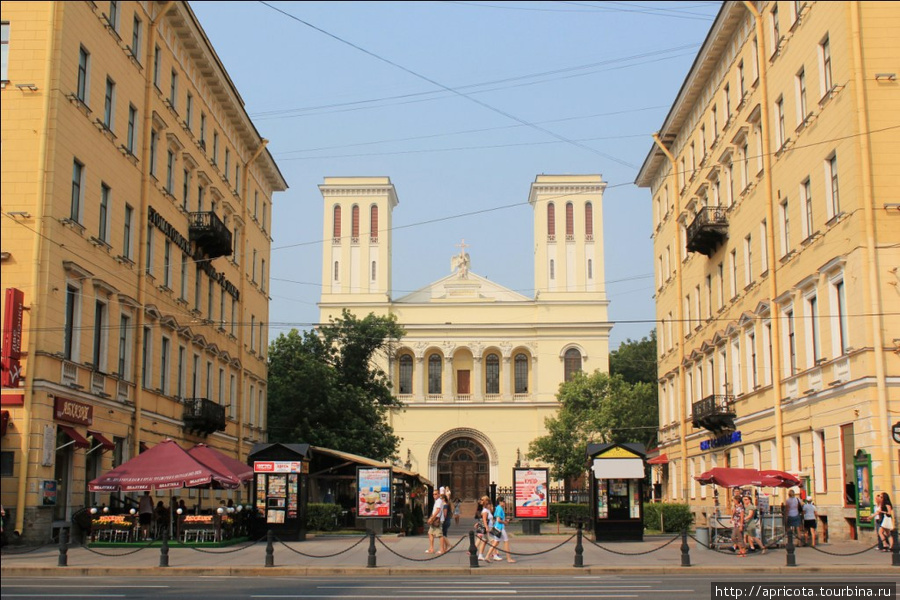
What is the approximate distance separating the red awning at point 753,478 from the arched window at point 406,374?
183 ft

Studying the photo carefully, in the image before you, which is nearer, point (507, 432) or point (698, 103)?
point (698, 103)

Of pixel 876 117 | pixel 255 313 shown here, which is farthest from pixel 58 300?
pixel 255 313

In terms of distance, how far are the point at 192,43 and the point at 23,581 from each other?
26.8 m

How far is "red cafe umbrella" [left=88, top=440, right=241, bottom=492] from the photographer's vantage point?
2745 cm

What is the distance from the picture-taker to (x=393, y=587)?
735 inches

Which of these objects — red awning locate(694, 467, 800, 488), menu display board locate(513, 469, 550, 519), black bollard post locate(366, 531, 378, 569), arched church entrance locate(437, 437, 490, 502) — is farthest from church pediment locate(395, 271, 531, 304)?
black bollard post locate(366, 531, 378, 569)

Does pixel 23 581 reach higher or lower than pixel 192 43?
lower

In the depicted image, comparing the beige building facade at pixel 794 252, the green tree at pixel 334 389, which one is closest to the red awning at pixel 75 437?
the beige building facade at pixel 794 252

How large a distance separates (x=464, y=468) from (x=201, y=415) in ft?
145

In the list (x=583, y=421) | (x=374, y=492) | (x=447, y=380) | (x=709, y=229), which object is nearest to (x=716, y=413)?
(x=709, y=229)

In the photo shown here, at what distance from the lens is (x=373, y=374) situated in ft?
213

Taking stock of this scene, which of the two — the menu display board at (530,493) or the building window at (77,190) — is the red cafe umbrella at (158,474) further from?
the menu display board at (530,493)

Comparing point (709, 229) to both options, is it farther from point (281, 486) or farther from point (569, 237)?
point (569, 237)

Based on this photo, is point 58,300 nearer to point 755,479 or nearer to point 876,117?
point 755,479
